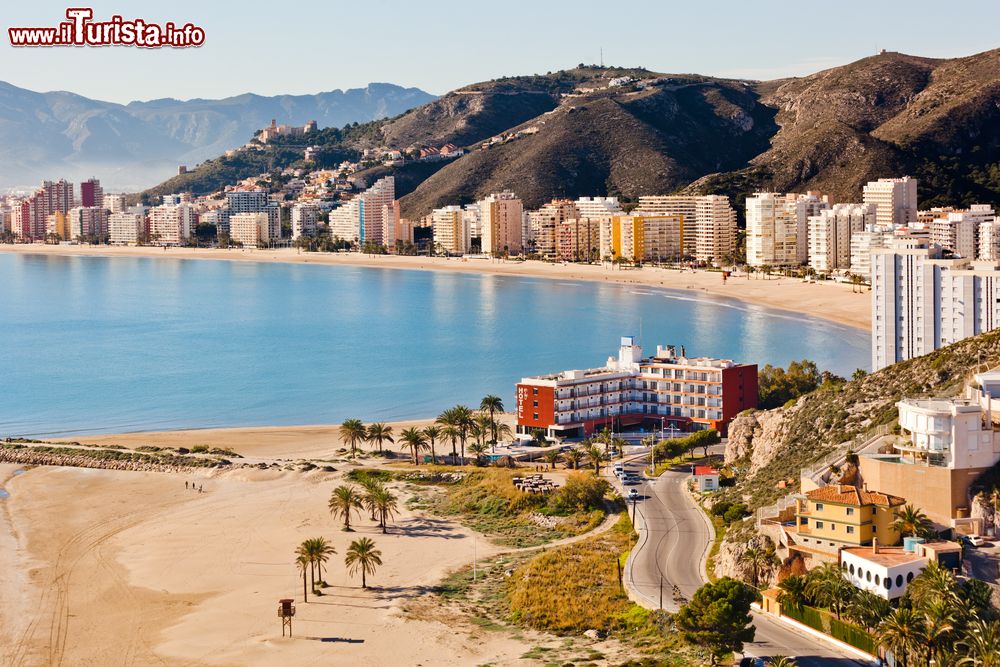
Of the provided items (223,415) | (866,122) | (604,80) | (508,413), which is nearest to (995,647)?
(508,413)

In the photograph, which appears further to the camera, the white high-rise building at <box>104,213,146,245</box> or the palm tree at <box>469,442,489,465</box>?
the white high-rise building at <box>104,213,146,245</box>

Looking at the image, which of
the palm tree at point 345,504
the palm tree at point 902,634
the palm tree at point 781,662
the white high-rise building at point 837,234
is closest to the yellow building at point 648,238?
the white high-rise building at point 837,234

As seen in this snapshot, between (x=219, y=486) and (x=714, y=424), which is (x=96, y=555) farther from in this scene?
(x=714, y=424)

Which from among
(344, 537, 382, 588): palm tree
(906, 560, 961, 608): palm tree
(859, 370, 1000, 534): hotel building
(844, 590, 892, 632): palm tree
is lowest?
(344, 537, 382, 588): palm tree

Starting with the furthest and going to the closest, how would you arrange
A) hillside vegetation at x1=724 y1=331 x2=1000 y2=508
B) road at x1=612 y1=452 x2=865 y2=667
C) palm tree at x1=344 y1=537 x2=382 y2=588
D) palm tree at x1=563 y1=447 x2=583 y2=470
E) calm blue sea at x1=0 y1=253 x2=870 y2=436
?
calm blue sea at x1=0 y1=253 x2=870 y2=436 → palm tree at x1=563 y1=447 x2=583 y2=470 → hillside vegetation at x1=724 y1=331 x2=1000 y2=508 → palm tree at x1=344 y1=537 x2=382 y2=588 → road at x1=612 y1=452 x2=865 y2=667

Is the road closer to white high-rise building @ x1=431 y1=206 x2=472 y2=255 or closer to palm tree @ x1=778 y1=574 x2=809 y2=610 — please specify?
palm tree @ x1=778 y1=574 x2=809 y2=610

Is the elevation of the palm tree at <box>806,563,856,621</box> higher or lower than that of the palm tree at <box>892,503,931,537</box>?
lower

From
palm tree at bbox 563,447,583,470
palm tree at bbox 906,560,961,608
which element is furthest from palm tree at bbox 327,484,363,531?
palm tree at bbox 906,560,961,608
